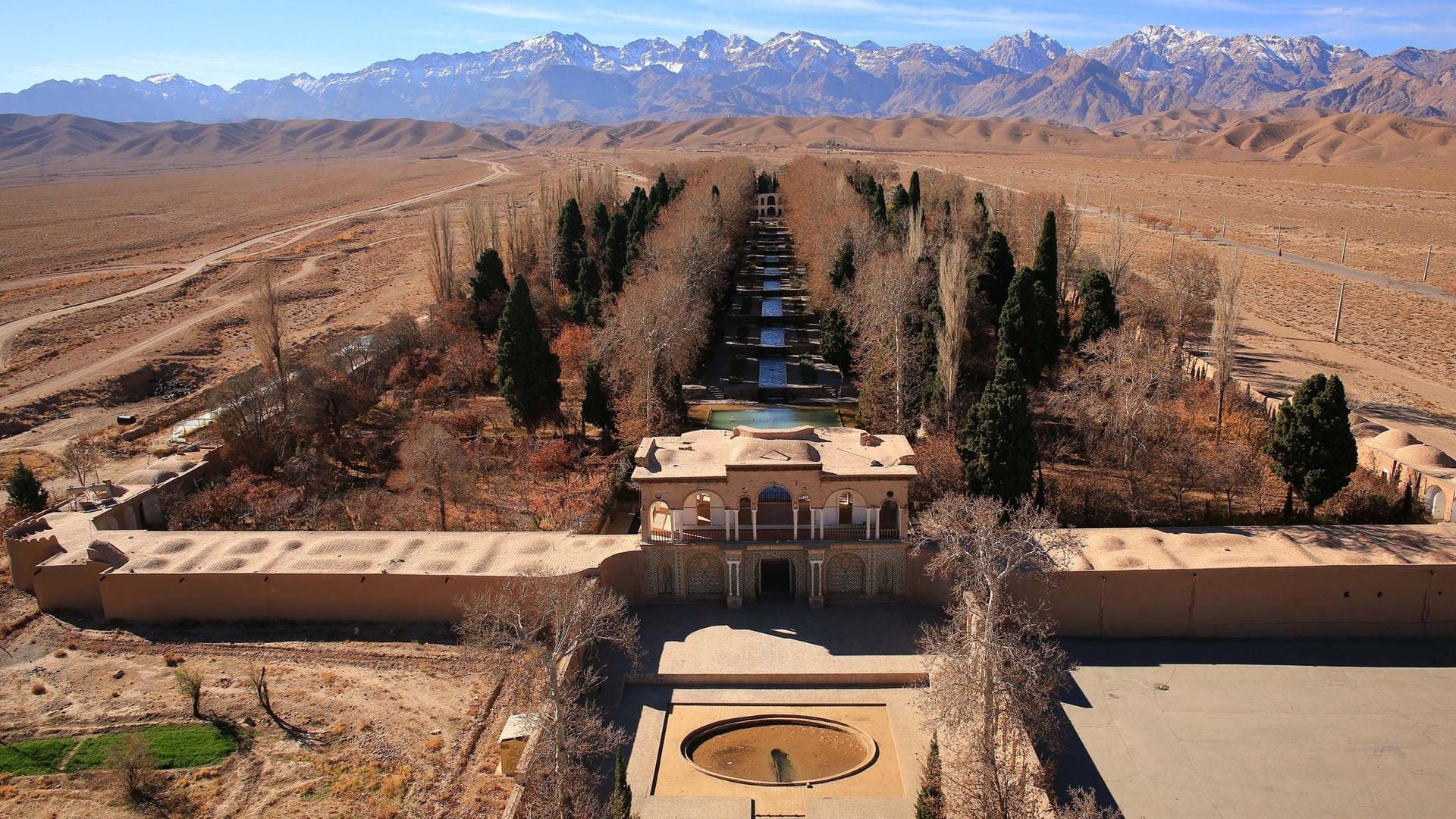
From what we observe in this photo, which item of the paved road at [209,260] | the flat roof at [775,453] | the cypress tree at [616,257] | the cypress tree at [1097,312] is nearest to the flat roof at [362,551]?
the flat roof at [775,453]

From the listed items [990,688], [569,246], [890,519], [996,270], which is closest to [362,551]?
[890,519]

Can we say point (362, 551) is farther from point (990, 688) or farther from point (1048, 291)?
point (1048, 291)

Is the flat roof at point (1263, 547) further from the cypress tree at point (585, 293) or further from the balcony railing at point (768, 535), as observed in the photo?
the cypress tree at point (585, 293)

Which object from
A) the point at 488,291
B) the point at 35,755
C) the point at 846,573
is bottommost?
the point at 35,755

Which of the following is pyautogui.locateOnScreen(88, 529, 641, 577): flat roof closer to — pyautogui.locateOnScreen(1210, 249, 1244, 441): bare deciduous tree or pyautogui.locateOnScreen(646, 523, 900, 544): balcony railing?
pyautogui.locateOnScreen(646, 523, 900, 544): balcony railing

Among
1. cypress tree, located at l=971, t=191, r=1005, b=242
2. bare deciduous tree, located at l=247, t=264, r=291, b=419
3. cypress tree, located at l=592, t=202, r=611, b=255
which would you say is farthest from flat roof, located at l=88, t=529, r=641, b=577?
cypress tree, located at l=592, t=202, r=611, b=255

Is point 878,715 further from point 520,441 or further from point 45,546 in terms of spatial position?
point 45,546
